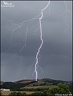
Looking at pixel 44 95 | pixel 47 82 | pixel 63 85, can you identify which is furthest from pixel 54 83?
pixel 44 95

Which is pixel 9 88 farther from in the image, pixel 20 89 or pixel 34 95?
pixel 34 95

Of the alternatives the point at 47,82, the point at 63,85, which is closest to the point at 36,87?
the point at 47,82

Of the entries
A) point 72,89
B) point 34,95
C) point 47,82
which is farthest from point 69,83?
point 34,95

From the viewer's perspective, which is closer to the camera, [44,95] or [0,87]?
[44,95]

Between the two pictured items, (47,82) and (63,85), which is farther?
(63,85)

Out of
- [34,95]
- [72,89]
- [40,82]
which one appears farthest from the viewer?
[72,89]

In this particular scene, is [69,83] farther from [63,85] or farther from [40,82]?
[40,82]

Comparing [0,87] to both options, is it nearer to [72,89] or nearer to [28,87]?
[28,87]

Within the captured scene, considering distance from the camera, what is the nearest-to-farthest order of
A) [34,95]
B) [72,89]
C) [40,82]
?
1. [34,95]
2. [40,82]
3. [72,89]
